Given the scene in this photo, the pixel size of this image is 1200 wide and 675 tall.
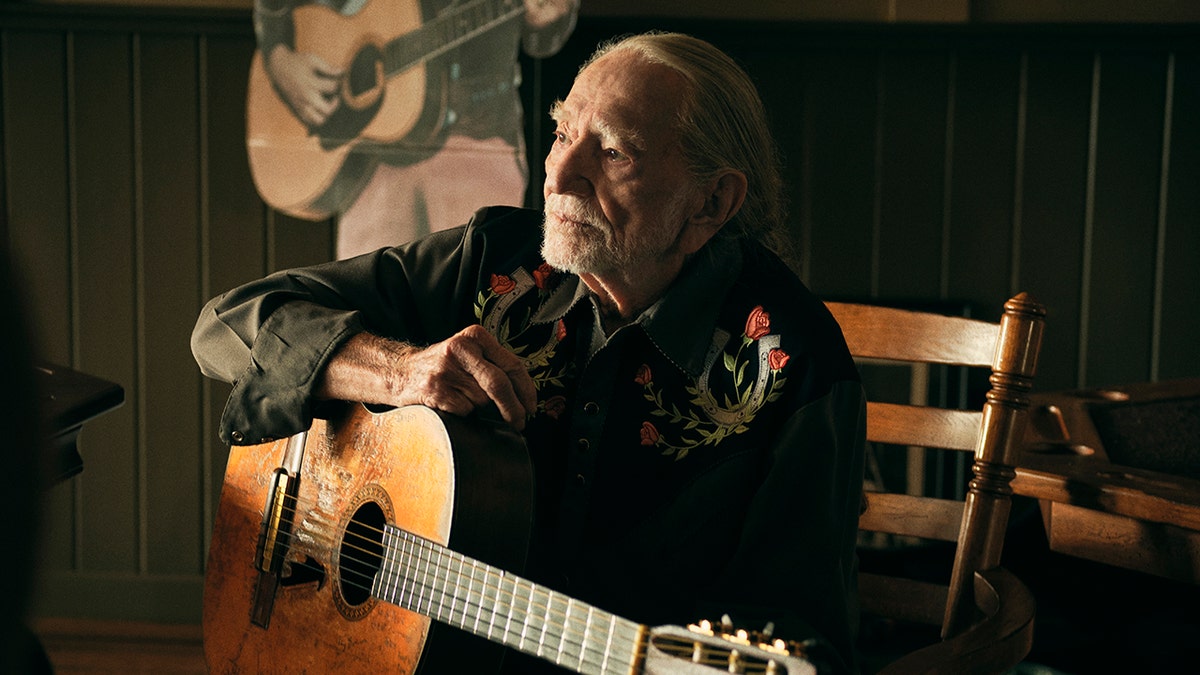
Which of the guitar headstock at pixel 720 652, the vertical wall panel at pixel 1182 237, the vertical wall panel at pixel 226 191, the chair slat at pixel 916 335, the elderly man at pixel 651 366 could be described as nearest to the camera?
Answer: the guitar headstock at pixel 720 652

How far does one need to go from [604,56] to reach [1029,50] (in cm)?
182

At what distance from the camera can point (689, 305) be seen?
1411 mm

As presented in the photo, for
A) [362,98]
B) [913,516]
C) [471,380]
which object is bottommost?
[913,516]

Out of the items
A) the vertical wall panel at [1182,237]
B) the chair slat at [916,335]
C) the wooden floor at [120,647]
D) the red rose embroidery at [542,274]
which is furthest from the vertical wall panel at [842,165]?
the wooden floor at [120,647]

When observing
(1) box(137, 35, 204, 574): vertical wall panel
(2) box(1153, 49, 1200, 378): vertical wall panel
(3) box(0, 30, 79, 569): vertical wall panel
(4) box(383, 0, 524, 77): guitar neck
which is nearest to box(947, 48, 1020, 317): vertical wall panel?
(2) box(1153, 49, 1200, 378): vertical wall panel

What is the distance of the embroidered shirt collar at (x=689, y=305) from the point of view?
138 centimetres

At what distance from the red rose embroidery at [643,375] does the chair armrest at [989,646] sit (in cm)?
50

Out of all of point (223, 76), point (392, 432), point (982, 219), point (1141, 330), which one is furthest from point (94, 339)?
point (1141, 330)

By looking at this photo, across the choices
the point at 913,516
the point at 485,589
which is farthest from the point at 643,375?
the point at 913,516

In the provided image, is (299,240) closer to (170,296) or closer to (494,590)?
(170,296)

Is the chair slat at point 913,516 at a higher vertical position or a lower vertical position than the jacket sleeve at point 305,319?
lower

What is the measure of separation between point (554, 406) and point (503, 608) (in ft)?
1.34

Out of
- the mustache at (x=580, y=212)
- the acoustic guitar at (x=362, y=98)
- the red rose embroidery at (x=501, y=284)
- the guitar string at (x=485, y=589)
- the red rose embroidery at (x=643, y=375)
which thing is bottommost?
the guitar string at (x=485, y=589)

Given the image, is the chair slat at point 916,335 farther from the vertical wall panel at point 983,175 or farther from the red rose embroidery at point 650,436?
the vertical wall panel at point 983,175
